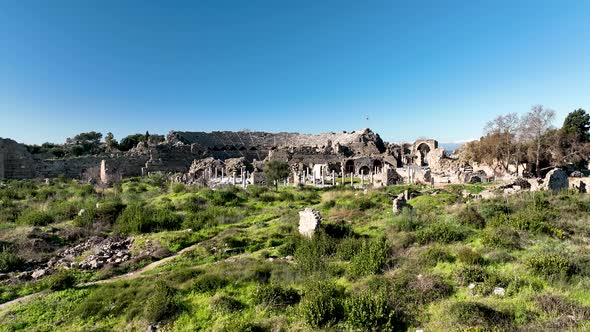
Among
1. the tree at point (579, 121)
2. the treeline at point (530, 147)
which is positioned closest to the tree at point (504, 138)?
the treeline at point (530, 147)

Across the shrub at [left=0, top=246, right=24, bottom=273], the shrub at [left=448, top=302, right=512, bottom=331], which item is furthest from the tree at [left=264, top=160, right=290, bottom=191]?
the shrub at [left=448, top=302, right=512, bottom=331]

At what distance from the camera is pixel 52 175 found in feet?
121

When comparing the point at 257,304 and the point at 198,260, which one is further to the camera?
the point at 198,260

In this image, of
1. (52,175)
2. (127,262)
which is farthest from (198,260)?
(52,175)

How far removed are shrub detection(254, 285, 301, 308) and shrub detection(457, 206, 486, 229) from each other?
21.4 ft

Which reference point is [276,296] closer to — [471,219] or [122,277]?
[122,277]

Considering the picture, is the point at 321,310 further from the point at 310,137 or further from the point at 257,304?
the point at 310,137

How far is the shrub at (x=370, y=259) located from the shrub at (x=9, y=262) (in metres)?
10.4

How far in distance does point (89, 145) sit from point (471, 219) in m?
59.6

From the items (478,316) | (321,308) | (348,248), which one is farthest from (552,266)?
(321,308)

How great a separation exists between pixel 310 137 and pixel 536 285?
6217 cm

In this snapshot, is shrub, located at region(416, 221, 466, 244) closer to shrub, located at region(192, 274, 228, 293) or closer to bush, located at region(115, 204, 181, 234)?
shrub, located at region(192, 274, 228, 293)

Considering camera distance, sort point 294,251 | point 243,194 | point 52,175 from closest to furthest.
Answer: point 294,251 → point 243,194 → point 52,175

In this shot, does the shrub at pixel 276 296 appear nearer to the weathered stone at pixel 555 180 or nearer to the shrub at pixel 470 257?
the shrub at pixel 470 257
